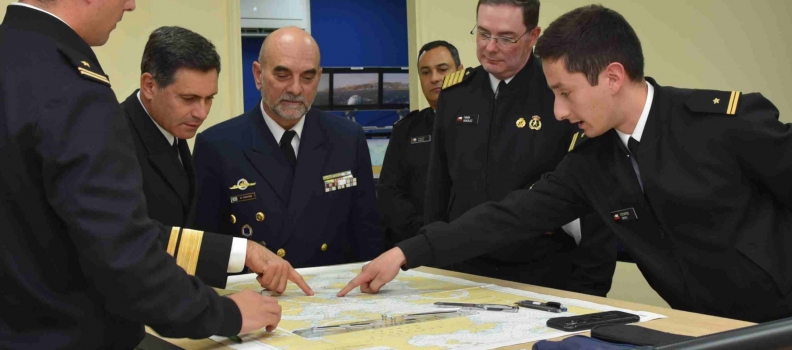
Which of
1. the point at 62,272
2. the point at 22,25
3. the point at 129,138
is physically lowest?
the point at 62,272

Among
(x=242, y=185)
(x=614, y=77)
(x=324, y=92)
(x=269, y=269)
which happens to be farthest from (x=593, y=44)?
(x=324, y=92)

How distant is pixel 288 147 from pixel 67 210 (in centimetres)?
166

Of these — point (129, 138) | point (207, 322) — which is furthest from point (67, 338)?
point (129, 138)

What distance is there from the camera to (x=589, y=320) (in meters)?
1.83

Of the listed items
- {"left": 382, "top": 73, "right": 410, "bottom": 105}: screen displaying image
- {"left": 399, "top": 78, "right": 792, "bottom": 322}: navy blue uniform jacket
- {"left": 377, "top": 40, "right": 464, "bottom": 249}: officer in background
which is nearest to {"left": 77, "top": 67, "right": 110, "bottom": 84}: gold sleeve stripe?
{"left": 399, "top": 78, "right": 792, "bottom": 322}: navy blue uniform jacket

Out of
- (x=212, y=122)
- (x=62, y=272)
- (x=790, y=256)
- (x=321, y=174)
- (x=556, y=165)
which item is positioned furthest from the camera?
(x=212, y=122)

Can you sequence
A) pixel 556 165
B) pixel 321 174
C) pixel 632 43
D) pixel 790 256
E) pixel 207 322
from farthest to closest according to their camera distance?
pixel 321 174, pixel 556 165, pixel 632 43, pixel 790 256, pixel 207 322

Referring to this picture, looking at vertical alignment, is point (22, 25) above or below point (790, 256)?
above

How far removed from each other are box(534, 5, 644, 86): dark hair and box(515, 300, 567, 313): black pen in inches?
24.7

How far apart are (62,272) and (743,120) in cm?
165

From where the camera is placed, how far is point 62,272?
4.95 feet

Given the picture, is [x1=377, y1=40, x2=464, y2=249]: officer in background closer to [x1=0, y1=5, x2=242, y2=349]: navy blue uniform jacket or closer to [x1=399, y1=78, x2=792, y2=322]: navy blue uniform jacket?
[x1=399, y1=78, x2=792, y2=322]: navy blue uniform jacket

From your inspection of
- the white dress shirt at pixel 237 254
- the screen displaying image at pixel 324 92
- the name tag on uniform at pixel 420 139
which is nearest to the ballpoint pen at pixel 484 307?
the white dress shirt at pixel 237 254

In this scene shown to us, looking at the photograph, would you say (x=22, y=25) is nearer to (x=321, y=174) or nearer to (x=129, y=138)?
(x=129, y=138)
